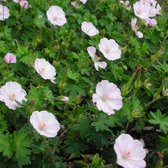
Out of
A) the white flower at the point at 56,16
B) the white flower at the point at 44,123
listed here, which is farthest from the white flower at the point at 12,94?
the white flower at the point at 56,16

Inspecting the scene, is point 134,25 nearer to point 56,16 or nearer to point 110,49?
point 110,49

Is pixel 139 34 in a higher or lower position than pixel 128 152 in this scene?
lower

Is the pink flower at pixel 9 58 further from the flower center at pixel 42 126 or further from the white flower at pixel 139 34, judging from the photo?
the white flower at pixel 139 34

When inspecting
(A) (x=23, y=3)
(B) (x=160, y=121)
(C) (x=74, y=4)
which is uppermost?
(B) (x=160, y=121)

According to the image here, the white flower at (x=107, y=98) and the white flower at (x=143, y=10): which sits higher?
the white flower at (x=107, y=98)

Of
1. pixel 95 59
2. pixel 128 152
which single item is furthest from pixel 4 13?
pixel 128 152

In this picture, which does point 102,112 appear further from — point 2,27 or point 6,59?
point 2,27

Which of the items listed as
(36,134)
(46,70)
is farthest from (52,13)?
(36,134)
